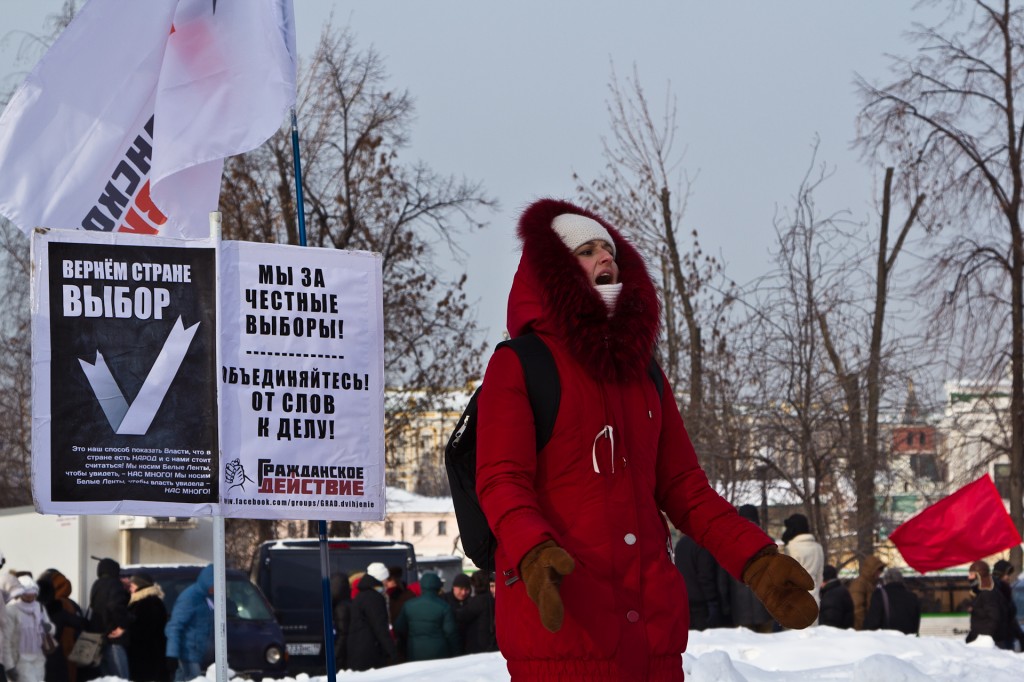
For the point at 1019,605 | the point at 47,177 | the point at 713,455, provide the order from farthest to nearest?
the point at 713,455 < the point at 1019,605 < the point at 47,177

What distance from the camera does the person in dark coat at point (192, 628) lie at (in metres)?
14.8

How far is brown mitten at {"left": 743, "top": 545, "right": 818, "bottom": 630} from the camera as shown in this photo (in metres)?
4.04

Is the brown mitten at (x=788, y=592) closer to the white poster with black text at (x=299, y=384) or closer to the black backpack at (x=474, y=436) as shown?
the black backpack at (x=474, y=436)

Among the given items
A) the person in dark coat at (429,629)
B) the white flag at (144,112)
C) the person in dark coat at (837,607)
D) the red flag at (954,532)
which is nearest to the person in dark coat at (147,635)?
the person in dark coat at (429,629)

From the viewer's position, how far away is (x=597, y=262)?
4488 millimetres

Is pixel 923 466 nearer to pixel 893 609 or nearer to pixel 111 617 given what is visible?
pixel 893 609

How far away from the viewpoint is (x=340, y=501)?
A: 23.6 ft

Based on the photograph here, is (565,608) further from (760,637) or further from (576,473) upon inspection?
(760,637)

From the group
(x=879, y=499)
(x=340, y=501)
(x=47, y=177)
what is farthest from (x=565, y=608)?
(x=879, y=499)

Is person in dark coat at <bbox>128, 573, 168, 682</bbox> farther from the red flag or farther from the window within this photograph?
the window

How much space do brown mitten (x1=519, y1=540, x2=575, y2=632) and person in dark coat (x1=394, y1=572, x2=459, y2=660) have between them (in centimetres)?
1283

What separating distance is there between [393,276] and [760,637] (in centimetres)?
1974

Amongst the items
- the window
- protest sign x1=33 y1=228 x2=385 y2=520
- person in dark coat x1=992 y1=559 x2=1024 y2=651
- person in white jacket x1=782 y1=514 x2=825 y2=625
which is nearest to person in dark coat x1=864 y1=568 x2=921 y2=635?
person in dark coat x1=992 y1=559 x2=1024 y2=651

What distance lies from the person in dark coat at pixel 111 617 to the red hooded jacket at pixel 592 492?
11.8 meters
